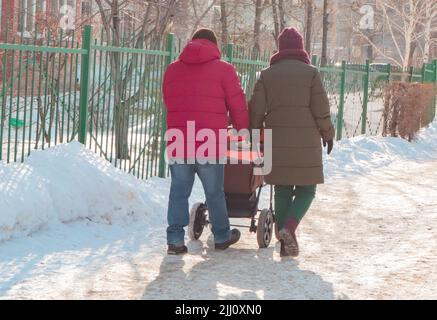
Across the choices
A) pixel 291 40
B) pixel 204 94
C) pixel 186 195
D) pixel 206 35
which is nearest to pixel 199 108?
pixel 204 94

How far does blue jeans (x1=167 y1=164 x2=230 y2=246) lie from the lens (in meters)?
6.67

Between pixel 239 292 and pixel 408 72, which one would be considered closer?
pixel 239 292

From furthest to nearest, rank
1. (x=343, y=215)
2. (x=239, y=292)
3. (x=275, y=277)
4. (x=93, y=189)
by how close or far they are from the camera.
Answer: (x=343, y=215), (x=93, y=189), (x=275, y=277), (x=239, y=292)

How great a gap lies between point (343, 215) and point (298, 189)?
253 cm

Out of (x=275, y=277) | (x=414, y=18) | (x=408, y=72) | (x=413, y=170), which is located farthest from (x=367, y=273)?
(x=414, y=18)

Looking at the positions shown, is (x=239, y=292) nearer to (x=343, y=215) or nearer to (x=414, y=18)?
(x=343, y=215)

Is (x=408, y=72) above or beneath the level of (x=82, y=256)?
above

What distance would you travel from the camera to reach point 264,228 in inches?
280

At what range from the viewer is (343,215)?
933 cm

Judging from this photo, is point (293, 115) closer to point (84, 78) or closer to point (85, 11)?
point (84, 78)

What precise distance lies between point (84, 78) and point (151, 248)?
98.1 inches

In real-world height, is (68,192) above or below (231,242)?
above
